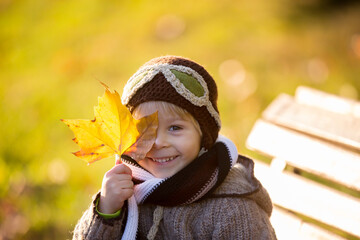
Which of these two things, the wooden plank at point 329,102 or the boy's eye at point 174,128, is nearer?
the boy's eye at point 174,128

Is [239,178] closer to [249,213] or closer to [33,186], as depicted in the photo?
[249,213]

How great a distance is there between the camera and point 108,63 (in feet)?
15.7

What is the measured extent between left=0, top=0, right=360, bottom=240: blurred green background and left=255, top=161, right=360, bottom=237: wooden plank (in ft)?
3.40

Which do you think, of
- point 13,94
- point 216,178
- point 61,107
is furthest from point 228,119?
point 13,94

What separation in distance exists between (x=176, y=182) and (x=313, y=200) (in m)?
0.91

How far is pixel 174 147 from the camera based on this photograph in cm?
176

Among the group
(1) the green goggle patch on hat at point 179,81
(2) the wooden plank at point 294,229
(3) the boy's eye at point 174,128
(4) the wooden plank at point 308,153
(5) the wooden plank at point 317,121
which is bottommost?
(2) the wooden plank at point 294,229

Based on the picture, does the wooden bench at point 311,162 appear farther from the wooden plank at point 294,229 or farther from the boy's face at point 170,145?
the boy's face at point 170,145

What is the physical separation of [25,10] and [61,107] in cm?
255

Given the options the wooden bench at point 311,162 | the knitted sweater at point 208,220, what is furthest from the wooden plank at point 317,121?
the knitted sweater at point 208,220

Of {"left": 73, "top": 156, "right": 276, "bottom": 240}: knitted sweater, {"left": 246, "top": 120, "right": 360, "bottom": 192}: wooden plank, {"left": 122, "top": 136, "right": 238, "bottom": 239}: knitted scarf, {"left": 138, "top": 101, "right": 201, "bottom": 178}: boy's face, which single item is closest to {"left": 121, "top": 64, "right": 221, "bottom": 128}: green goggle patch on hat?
{"left": 138, "top": 101, "right": 201, "bottom": 178}: boy's face

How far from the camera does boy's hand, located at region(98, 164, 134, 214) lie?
A: 163 cm

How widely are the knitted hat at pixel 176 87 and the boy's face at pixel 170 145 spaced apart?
6 cm

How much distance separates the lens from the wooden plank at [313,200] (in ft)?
6.95
